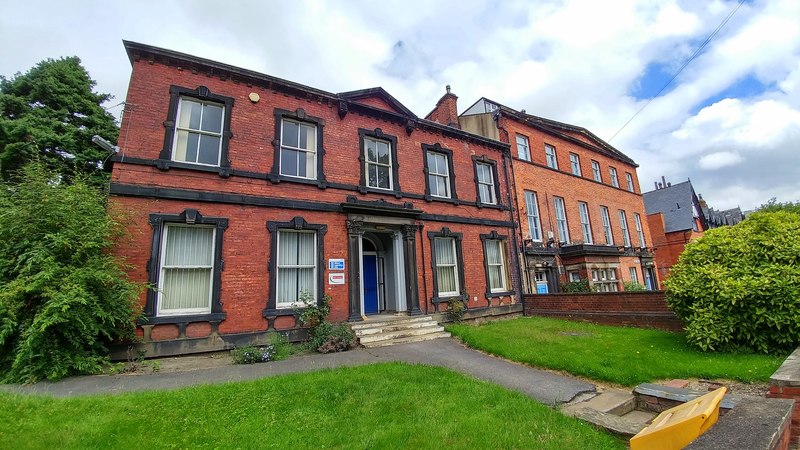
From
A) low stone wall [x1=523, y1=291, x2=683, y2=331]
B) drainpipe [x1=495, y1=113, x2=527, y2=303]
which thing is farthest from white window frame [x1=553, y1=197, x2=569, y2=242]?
low stone wall [x1=523, y1=291, x2=683, y2=331]

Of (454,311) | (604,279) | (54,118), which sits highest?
(54,118)

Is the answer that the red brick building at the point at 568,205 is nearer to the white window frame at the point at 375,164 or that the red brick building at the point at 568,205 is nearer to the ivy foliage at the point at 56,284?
the white window frame at the point at 375,164

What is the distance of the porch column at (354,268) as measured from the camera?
10.0 meters

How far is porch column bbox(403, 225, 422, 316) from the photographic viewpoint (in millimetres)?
11250

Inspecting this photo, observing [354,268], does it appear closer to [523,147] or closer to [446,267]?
[446,267]

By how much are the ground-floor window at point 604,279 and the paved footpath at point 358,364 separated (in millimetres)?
11538

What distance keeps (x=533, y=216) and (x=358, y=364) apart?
13.1m

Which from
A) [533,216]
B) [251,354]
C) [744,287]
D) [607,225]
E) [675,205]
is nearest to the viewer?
[744,287]

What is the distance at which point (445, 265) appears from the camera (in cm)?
1266

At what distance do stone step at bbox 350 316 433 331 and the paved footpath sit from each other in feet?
3.12

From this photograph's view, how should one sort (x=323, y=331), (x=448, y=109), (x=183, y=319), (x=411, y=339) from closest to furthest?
(x=183, y=319) < (x=323, y=331) < (x=411, y=339) < (x=448, y=109)

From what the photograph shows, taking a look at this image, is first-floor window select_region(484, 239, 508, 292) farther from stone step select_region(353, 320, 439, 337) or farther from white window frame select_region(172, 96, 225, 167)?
white window frame select_region(172, 96, 225, 167)

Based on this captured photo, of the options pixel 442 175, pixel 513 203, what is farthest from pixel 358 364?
pixel 513 203

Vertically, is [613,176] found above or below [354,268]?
above
